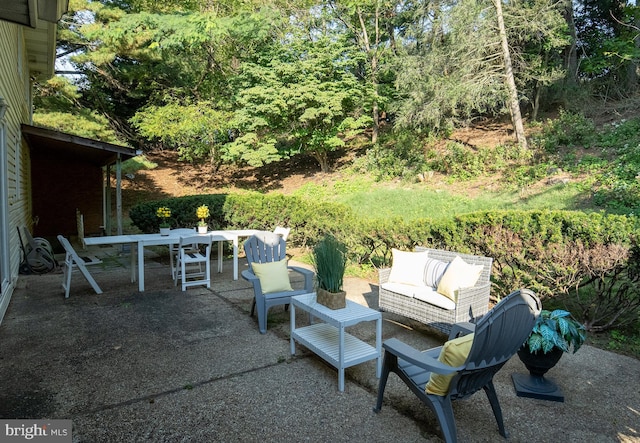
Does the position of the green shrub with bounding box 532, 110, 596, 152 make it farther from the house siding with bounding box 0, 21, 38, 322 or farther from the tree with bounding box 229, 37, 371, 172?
the house siding with bounding box 0, 21, 38, 322

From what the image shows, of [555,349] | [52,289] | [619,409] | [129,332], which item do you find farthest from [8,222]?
[619,409]

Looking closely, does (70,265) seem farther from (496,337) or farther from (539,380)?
(539,380)

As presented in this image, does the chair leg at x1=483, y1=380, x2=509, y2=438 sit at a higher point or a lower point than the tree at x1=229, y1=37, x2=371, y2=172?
lower

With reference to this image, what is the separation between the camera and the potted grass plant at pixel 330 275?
10.1 ft

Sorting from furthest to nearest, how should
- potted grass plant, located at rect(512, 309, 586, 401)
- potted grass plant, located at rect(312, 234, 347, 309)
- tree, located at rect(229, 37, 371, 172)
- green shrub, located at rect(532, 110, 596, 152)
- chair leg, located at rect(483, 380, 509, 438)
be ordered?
tree, located at rect(229, 37, 371, 172)
green shrub, located at rect(532, 110, 596, 152)
potted grass plant, located at rect(312, 234, 347, 309)
potted grass plant, located at rect(512, 309, 586, 401)
chair leg, located at rect(483, 380, 509, 438)

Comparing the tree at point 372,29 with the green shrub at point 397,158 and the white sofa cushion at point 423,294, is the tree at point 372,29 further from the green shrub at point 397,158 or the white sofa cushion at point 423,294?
the white sofa cushion at point 423,294

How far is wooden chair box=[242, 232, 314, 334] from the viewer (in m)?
3.83

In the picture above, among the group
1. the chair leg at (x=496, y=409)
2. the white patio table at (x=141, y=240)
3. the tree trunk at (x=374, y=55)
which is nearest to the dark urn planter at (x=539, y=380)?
the chair leg at (x=496, y=409)

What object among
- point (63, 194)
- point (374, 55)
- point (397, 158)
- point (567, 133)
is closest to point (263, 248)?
point (63, 194)

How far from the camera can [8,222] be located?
4.81m

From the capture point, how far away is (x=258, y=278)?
3984 millimetres

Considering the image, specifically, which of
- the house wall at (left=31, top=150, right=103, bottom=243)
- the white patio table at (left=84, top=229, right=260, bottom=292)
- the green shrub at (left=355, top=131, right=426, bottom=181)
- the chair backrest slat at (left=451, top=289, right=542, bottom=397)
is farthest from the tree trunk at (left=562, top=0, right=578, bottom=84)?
the house wall at (left=31, top=150, right=103, bottom=243)

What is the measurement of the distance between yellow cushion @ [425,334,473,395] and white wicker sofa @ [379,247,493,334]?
49.1 inches

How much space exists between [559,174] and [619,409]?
29.6 feet
